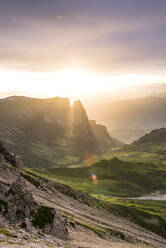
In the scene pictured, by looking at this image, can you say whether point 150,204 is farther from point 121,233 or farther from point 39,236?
point 39,236

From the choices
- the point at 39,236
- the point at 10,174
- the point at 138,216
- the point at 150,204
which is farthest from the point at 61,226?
the point at 150,204

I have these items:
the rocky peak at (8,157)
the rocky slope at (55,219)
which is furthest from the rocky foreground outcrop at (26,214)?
the rocky peak at (8,157)

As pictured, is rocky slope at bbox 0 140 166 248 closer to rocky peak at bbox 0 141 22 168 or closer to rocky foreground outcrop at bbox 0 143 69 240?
rocky foreground outcrop at bbox 0 143 69 240

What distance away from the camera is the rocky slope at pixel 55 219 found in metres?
48.4

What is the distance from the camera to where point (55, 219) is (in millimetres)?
56219

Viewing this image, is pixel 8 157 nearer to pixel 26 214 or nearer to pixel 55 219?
pixel 26 214

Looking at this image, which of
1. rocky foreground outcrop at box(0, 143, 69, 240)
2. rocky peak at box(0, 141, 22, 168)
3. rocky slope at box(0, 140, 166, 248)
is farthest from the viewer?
rocky peak at box(0, 141, 22, 168)

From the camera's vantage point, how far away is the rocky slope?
48375 millimetres

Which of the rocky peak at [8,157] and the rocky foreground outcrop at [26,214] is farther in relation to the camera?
the rocky peak at [8,157]

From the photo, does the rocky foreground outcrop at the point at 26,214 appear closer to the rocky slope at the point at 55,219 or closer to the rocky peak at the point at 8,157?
the rocky slope at the point at 55,219

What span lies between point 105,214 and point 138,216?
24324 mm

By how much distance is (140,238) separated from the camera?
84500mm

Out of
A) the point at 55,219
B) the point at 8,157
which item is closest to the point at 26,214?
the point at 55,219

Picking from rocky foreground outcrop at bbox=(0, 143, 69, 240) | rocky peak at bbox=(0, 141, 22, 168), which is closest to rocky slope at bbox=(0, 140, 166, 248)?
rocky foreground outcrop at bbox=(0, 143, 69, 240)
